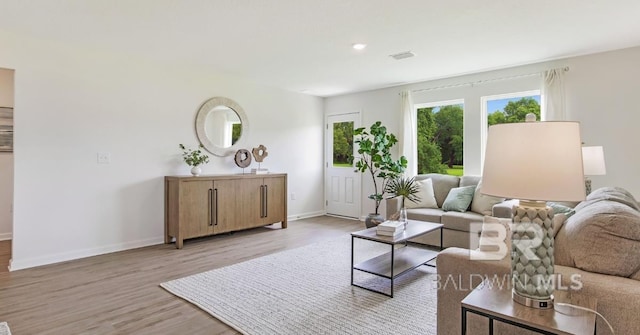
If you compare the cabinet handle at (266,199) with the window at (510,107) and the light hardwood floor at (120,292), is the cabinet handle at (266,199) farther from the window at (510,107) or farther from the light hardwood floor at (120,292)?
the window at (510,107)

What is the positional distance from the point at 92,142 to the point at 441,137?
476 cm

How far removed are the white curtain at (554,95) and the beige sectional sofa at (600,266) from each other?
3083 mm

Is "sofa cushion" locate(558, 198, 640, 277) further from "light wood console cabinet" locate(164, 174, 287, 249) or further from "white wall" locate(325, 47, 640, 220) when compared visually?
"light wood console cabinet" locate(164, 174, 287, 249)

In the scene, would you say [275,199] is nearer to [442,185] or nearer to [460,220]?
[442,185]

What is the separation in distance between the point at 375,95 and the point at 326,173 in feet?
5.95

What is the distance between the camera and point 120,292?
2.87 m

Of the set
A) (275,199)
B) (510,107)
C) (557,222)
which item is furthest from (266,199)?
(557,222)

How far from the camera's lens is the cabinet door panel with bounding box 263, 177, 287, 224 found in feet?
17.4

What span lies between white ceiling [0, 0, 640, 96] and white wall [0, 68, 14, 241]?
1.93 metres

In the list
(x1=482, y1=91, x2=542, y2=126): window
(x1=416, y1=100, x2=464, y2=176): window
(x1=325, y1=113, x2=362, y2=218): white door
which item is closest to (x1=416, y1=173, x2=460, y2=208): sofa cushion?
(x1=416, y1=100, x2=464, y2=176): window

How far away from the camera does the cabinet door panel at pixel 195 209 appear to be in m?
4.28

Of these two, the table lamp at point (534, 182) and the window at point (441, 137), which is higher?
the window at point (441, 137)

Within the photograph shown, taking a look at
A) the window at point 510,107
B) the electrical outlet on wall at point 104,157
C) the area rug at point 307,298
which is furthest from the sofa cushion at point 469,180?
the electrical outlet on wall at point 104,157

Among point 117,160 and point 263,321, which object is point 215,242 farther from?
point 263,321
